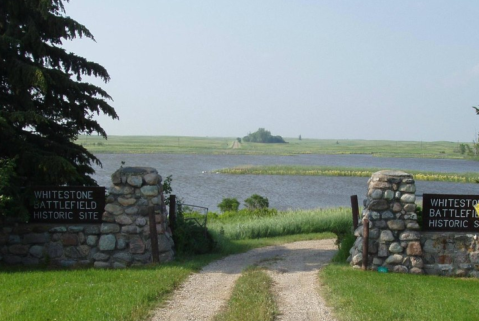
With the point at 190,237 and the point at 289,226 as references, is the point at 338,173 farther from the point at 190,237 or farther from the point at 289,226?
the point at 190,237

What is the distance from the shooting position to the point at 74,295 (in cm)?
843

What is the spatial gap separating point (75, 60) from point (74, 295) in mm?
7127

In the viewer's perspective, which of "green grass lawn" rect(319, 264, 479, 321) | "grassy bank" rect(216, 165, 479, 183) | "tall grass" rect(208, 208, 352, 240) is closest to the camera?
"green grass lawn" rect(319, 264, 479, 321)

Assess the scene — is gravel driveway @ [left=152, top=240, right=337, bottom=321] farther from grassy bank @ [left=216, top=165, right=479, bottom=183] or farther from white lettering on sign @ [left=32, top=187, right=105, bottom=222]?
grassy bank @ [left=216, top=165, right=479, bottom=183]

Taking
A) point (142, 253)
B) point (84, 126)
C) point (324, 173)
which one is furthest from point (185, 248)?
point (324, 173)


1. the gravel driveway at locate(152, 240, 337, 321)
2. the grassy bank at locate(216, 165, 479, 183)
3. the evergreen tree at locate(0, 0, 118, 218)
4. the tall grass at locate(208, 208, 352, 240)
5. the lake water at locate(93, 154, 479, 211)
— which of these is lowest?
the lake water at locate(93, 154, 479, 211)

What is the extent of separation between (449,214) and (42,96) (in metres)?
9.46

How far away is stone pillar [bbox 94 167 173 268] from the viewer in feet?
37.1

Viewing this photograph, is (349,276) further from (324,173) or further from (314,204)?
(324,173)

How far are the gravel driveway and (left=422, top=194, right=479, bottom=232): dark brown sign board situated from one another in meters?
2.39

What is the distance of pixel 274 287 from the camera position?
955 cm

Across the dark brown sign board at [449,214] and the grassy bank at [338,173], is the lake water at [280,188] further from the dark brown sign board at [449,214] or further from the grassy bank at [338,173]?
the dark brown sign board at [449,214]

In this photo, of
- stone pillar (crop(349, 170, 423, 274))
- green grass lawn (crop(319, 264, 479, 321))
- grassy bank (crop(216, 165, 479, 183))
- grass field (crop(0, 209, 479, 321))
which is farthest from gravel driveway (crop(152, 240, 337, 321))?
grassy bank (crop(216, 165, 479, 183))

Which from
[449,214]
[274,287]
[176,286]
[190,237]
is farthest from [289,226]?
[176,286]
